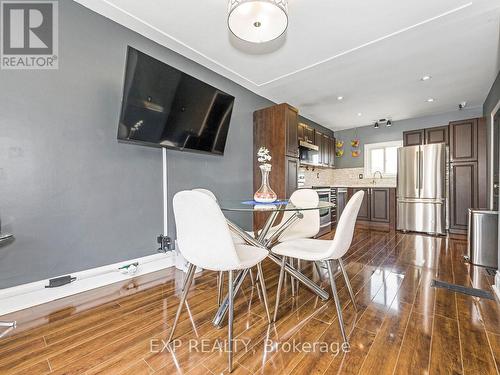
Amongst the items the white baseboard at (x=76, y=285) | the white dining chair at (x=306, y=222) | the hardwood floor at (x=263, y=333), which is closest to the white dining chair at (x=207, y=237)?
the hardwood floor at (x=263, y=333)

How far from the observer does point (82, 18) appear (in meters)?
2.06

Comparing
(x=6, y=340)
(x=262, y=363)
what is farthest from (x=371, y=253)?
(x=6, y=340)

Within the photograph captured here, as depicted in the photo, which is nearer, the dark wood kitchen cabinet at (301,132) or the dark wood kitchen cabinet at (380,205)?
the dark wood kitchen cabinet at (301,132)

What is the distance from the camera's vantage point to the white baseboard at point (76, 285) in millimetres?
1718

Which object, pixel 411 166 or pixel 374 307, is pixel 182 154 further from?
pixel 411 166

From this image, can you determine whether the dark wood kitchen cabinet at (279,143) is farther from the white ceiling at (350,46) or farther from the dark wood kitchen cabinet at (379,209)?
the dark wood kitchen cabinet at (379,209)

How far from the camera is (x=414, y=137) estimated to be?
16.1 ft

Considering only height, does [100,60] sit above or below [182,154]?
above

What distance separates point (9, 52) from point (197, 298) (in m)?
2.53

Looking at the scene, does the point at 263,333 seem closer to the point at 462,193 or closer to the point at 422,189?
the point at 422,189

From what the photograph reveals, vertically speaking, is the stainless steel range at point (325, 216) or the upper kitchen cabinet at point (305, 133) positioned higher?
the upper kitchen cabinet at point (305, 133)

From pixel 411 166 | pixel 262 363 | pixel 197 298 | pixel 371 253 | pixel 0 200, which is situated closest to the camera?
pixel 262 363

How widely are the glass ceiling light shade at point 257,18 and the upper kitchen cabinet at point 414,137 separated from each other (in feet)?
15.1

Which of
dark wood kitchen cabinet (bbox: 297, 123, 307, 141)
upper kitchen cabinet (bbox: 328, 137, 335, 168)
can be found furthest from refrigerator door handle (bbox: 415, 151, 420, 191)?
dark wood kitchen cabinet (bbox: 297, 123, 307, 141)
